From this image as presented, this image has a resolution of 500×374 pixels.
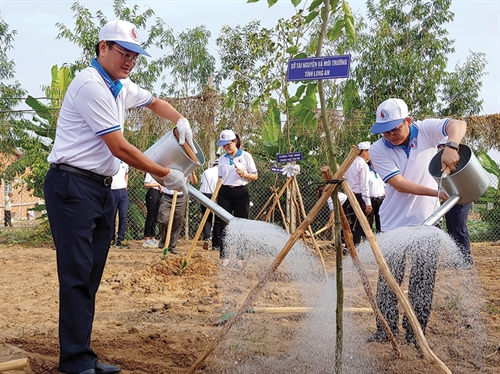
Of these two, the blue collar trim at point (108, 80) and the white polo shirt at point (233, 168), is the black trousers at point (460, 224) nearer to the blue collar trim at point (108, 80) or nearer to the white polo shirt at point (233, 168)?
the white polo shirt at point (233, 168)

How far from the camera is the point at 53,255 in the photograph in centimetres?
952

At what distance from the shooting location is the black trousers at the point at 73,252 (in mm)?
3020

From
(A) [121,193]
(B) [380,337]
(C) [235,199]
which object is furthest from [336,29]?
(A) [121,193]

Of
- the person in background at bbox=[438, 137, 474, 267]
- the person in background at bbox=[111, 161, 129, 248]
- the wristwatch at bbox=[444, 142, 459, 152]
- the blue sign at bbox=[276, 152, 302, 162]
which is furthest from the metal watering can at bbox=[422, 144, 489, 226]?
the person in background at bbox=[111, 161, 129, 248]

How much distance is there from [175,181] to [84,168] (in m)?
0.49

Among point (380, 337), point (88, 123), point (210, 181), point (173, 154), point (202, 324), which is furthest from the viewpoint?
point (210, 181)

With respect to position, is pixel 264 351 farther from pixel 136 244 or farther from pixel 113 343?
pixel 136 244

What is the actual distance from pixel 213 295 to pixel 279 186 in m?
5.95

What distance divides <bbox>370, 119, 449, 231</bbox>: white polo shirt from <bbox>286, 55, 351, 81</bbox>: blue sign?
94 cm

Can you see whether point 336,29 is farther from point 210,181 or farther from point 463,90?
point 463,90

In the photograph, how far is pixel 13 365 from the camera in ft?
9.27

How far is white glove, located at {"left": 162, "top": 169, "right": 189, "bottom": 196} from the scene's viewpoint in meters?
3.10

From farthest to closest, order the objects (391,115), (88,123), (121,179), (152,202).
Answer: (152,202), (121,179), (391,115), (88,123)

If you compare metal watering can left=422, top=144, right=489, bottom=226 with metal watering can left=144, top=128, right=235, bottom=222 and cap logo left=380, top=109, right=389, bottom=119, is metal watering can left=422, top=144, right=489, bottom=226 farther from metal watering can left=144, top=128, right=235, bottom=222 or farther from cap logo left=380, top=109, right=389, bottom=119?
metal watering can left=144, top=128, right=235, bottom=222
